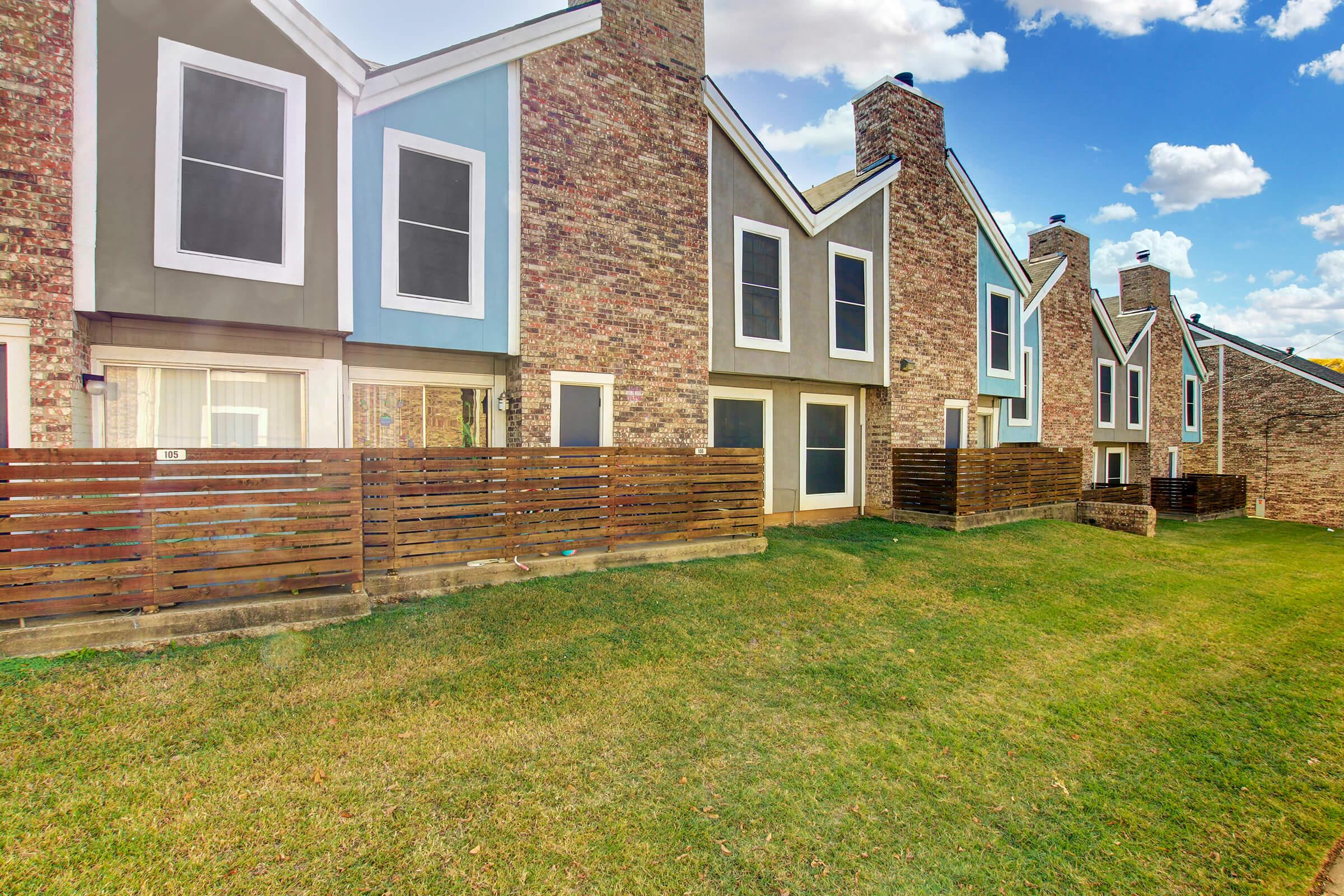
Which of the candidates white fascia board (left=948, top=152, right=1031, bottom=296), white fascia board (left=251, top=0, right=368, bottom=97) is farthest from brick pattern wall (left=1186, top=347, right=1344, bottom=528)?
white fascia board (left=251, top=0, right=368, bottom=97)

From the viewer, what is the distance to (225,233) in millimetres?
6961

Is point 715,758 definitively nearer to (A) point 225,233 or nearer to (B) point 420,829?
(B) point 420,829

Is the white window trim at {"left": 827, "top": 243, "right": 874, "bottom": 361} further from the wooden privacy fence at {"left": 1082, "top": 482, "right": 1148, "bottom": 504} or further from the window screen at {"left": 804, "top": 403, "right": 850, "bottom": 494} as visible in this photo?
the wooden privacy fence at {"left": 1082, "top": 482, "right": 1148, "bottom": 504}

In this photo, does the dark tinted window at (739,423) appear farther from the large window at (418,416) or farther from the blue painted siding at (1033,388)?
the blue painted siding at (1033,388)

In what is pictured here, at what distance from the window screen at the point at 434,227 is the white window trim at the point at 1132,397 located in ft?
80.4

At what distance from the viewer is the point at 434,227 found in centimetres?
850

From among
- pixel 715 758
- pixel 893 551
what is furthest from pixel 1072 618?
pixel 715 758

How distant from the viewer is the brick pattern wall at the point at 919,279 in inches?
545

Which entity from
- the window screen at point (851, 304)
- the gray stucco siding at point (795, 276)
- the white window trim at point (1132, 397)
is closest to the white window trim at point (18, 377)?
the gray stucco siding at point (795, 276)

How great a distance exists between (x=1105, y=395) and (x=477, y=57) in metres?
23.3

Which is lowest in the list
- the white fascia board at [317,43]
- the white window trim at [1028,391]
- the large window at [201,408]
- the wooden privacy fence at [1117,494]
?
the wooden privacy fence at [1117,494]

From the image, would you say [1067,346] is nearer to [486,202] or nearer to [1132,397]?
[1132,397]

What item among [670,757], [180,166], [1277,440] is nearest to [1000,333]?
[670,757]

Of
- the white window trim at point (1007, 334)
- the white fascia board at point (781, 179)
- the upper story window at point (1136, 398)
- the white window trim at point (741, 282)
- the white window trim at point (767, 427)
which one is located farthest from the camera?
the upper story window at point (1136, 398)
